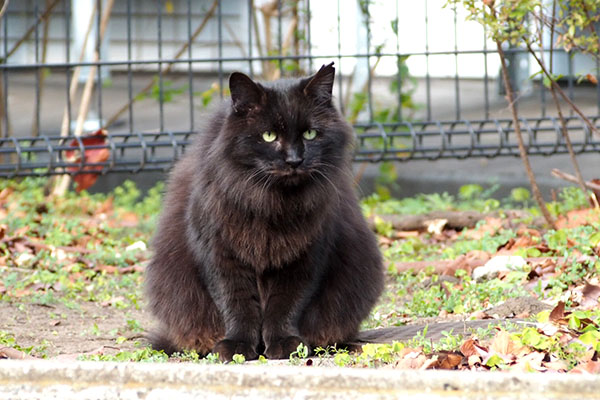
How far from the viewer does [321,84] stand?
3236 mm

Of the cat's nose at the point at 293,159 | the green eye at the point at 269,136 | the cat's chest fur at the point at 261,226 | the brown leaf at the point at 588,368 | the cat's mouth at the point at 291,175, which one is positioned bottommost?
the brown leaf at the point at 588,368

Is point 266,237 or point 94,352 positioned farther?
point 94,352

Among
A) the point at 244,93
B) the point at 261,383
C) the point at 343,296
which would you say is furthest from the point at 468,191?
the point at 261,383

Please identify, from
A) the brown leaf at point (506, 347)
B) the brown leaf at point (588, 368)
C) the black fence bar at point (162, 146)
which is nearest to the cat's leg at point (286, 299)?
the brown leaf at point (506, 347)

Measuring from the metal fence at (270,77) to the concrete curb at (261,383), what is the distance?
8.11 ft

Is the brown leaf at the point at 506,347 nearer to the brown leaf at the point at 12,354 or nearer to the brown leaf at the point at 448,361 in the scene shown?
the brown leaf at the point at 448,361

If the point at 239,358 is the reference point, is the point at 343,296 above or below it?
above

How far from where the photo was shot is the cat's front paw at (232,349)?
3143 mm

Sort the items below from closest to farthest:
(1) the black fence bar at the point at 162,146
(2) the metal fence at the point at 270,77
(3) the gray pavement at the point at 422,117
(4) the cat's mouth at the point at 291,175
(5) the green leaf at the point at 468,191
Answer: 1. (4) the cat's mouth at the point at 291,175
2. (1) the black fence bar at the point at 162,146
3. (2) the metal fence at the point at 270,77
4. (5) the green leaf at the point at 468,191
5. (3) the gray pavement at the point at 422,117

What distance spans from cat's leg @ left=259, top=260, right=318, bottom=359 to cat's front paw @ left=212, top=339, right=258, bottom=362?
70 mm

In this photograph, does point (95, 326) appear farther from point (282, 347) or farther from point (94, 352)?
point (282, 347)

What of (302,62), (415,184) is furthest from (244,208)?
(415,184)

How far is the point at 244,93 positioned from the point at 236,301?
0.83 meters

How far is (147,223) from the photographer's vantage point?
21.8 feet
